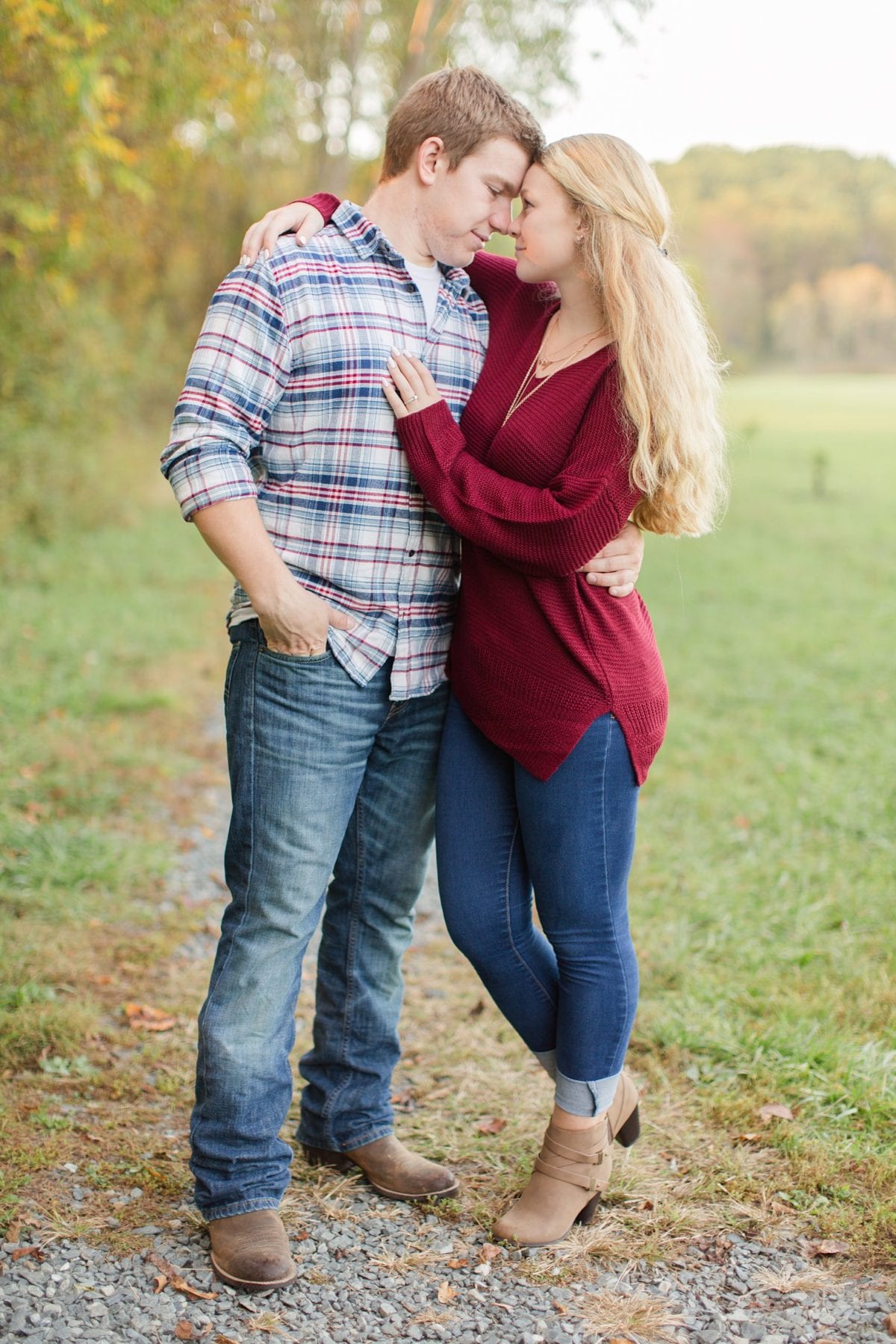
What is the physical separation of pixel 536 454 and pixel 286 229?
715 mm

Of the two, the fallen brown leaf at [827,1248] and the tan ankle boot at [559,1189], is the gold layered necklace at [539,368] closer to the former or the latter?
the tan ankle boot at [559,1189]

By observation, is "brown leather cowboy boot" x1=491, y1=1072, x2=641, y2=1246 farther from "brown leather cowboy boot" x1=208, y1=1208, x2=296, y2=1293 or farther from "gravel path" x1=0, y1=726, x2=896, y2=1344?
"brown leather cowboy boot" x1=208, y1=1208, x2=296, y2=1293

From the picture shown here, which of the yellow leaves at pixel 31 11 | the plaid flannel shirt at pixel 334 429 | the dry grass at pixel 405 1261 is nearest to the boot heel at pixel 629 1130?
the dry grass at pixel 405 1261

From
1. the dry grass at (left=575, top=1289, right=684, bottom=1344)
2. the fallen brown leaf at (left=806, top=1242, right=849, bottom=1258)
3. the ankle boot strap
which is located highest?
the ankle boot strap

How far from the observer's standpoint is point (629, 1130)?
2.84 meters

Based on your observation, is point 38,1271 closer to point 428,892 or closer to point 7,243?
point 428,892

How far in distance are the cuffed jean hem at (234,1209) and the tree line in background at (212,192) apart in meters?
4.57

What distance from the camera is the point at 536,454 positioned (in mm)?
2336

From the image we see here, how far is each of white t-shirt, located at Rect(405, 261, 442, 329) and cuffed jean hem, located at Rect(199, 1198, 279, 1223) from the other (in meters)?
1.89

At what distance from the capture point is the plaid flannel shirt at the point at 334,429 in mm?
2211

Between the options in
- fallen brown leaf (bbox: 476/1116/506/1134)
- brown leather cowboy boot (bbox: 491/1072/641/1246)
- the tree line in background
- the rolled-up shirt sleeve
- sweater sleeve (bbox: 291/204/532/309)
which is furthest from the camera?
the tree line in background

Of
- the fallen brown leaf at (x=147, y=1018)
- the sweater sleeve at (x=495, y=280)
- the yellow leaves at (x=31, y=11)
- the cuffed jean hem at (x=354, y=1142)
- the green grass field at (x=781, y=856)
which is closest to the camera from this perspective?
the sweater sleeve at (x=495, y=280)

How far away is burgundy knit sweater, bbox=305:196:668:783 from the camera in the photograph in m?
2.27

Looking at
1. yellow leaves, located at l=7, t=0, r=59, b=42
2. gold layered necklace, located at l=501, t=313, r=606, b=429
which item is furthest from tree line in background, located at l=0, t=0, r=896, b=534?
gold layered necklace, located at l=501, t=313, r=606, b=429
